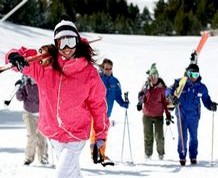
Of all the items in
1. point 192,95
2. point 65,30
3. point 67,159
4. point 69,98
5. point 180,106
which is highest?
point 65,30

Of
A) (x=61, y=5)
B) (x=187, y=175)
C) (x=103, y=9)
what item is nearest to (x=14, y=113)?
(x=187, y=175)

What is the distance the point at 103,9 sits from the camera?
56.4 m

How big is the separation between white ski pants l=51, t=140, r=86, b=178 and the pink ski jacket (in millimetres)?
61

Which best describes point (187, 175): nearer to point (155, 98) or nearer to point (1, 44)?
point (155, 98)

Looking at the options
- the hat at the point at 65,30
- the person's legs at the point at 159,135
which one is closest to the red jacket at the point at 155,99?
the person's legs at the point at 159,135

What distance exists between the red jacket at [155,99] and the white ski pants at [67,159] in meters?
5.20

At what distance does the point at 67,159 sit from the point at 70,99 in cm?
50

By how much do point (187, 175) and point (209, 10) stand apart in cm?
4851

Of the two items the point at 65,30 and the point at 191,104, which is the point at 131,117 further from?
the point at 65,30

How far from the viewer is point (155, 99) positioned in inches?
428

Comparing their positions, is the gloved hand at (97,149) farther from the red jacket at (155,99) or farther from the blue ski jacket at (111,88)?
the red jacket at (155,99)

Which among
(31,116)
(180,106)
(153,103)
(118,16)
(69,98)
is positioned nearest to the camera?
(69,98)

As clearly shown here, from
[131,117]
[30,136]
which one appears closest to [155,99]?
[30,136]

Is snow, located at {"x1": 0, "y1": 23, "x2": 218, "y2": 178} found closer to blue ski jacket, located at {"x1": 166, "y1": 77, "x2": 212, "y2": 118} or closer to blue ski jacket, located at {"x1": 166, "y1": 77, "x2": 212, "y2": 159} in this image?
blue ski jacket, located at {"x1": 166, "y1": 77, "x2": 212, "y2": 159}
